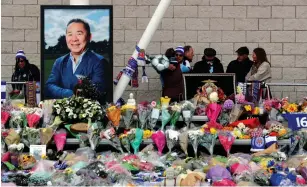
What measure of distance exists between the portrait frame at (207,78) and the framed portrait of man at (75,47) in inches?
56.8

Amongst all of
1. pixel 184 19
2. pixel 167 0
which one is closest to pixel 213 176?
pixel 167 0

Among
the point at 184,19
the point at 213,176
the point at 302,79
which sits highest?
the point at 184,19

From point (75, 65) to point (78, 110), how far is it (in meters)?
A: 1.23

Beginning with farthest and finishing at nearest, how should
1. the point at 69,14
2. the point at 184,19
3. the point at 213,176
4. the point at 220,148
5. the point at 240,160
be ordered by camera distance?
the point at 184,19
the point at 69,14
the point at 220,148
the point at 240,160
the point at 213,176

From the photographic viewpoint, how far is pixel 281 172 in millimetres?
9352

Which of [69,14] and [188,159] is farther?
[69,14]

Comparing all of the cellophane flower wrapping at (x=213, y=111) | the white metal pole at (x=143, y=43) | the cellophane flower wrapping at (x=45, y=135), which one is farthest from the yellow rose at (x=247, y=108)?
the cellophane flower wrapping at (x=45, y=135)

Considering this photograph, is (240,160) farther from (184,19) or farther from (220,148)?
(184,19)

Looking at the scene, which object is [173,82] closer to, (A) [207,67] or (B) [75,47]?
(A) [207,67]

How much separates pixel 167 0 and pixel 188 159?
158 inches

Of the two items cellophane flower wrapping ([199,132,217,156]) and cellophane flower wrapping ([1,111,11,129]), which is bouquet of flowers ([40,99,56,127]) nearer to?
cellophane flower wrapping ([1,111,11,129])

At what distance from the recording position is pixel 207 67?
14078 mm

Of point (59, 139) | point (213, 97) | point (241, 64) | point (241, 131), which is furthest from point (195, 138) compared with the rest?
point (241, 64)

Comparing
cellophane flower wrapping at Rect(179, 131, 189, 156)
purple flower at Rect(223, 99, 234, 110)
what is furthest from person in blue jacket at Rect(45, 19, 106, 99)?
cellophane flower wrapping at Rect(179, 131, 189, 156)
